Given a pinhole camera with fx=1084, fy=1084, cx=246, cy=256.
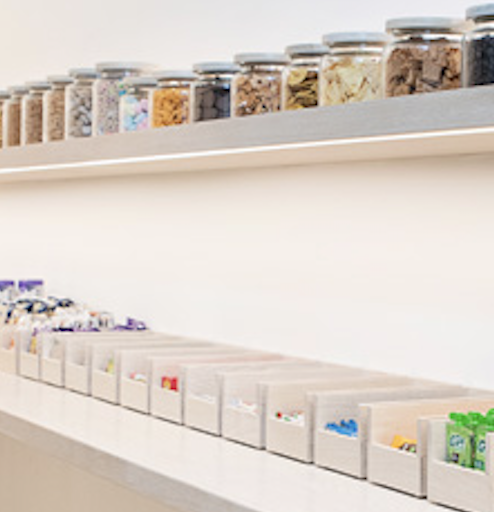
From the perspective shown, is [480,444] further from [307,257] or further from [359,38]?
[307,257]

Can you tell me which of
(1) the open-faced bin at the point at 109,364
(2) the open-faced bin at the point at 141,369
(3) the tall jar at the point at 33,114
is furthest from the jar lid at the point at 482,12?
(3) the tall jar at the point at 33,114

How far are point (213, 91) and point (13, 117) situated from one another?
0.88 m

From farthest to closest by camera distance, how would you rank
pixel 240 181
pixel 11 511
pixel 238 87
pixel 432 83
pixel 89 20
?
pixel 11 511
pixel 89 20
pixel 240 181
pixel 238 87
pixel 432 83

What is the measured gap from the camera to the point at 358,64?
1.70 meters

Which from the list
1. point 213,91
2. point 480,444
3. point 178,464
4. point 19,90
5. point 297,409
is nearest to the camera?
point 480,444

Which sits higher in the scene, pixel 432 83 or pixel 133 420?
pixel 432 83

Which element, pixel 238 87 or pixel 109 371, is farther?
pixel 109 371

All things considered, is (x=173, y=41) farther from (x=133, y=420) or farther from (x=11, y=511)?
(x=11, y=511)

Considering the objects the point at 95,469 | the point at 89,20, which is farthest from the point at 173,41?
the point at 95,469

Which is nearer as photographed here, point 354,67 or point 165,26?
point 354,67

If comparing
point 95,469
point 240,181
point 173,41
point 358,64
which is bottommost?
point 95,469

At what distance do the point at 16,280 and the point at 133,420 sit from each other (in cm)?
156

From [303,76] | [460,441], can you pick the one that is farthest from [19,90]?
[460,441]

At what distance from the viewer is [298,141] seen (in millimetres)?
1670
